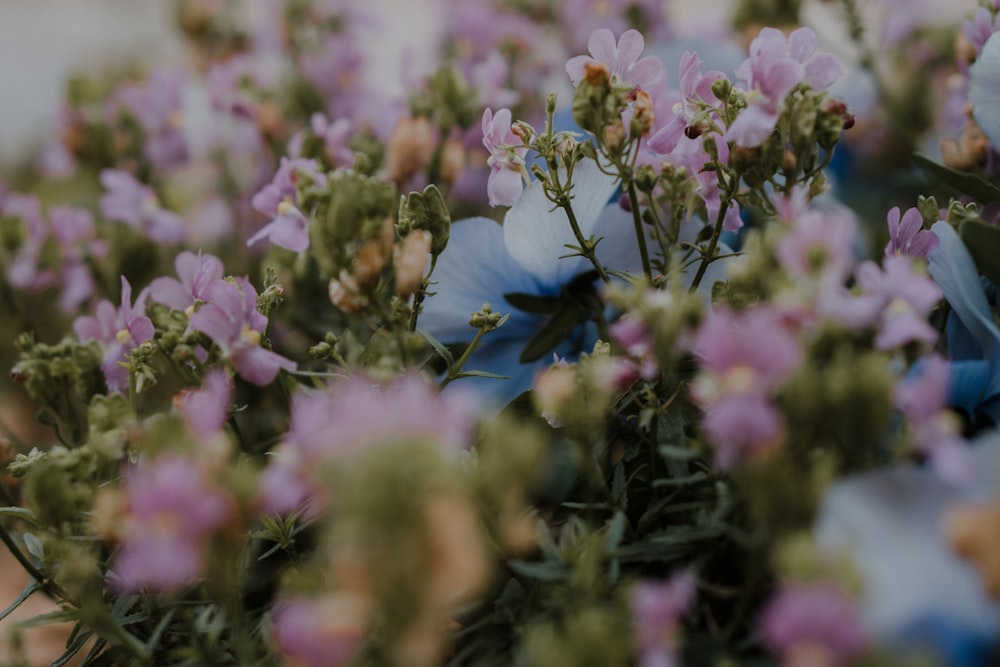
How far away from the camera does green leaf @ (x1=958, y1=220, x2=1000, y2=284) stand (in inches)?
12.0

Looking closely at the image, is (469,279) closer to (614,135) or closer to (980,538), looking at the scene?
(614,135)

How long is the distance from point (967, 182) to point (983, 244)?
7 cm

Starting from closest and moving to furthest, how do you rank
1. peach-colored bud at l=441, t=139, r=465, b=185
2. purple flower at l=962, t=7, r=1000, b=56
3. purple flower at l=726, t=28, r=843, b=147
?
purple flower at l=726, t=28, r=843, b=147 → purple flower at l=962, t=7, r=1000, b=56 → peach-colored bud at l=441, t=139, r=465, b=185

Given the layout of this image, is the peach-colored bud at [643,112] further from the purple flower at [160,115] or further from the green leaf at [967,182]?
the purple flower at [160,115]

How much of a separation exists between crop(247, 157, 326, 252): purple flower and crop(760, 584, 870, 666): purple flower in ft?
0.77

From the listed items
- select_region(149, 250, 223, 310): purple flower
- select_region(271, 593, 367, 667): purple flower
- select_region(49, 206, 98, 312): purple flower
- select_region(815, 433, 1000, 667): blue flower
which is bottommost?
select_region(49, 206, 98, 312): purple flower

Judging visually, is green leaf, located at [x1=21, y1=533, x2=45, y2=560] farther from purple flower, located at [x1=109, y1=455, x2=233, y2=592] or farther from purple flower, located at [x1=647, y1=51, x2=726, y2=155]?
purple flower, located at [x1=647, y1=51, x2=726, y2=155]

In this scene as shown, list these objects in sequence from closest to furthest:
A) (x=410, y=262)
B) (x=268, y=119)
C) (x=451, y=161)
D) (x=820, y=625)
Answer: (x=820, y=625) → (x=410, y=262) → (x=451, y=161) → (x=268, y=119)

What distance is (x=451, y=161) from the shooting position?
52cm

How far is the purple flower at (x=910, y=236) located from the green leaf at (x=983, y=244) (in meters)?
0.01

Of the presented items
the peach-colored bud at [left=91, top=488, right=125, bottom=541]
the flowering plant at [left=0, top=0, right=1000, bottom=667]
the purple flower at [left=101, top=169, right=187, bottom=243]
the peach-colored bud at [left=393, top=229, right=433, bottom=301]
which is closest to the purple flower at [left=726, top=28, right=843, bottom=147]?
the flowering plant at [left=0, top=0, right=1000, bottom=667]

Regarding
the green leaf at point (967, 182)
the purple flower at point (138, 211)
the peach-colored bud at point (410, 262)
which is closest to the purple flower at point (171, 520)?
the peach-colored bud at point (410, 262)

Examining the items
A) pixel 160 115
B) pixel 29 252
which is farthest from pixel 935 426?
pixel 160 115

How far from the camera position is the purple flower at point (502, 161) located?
1.14ft
